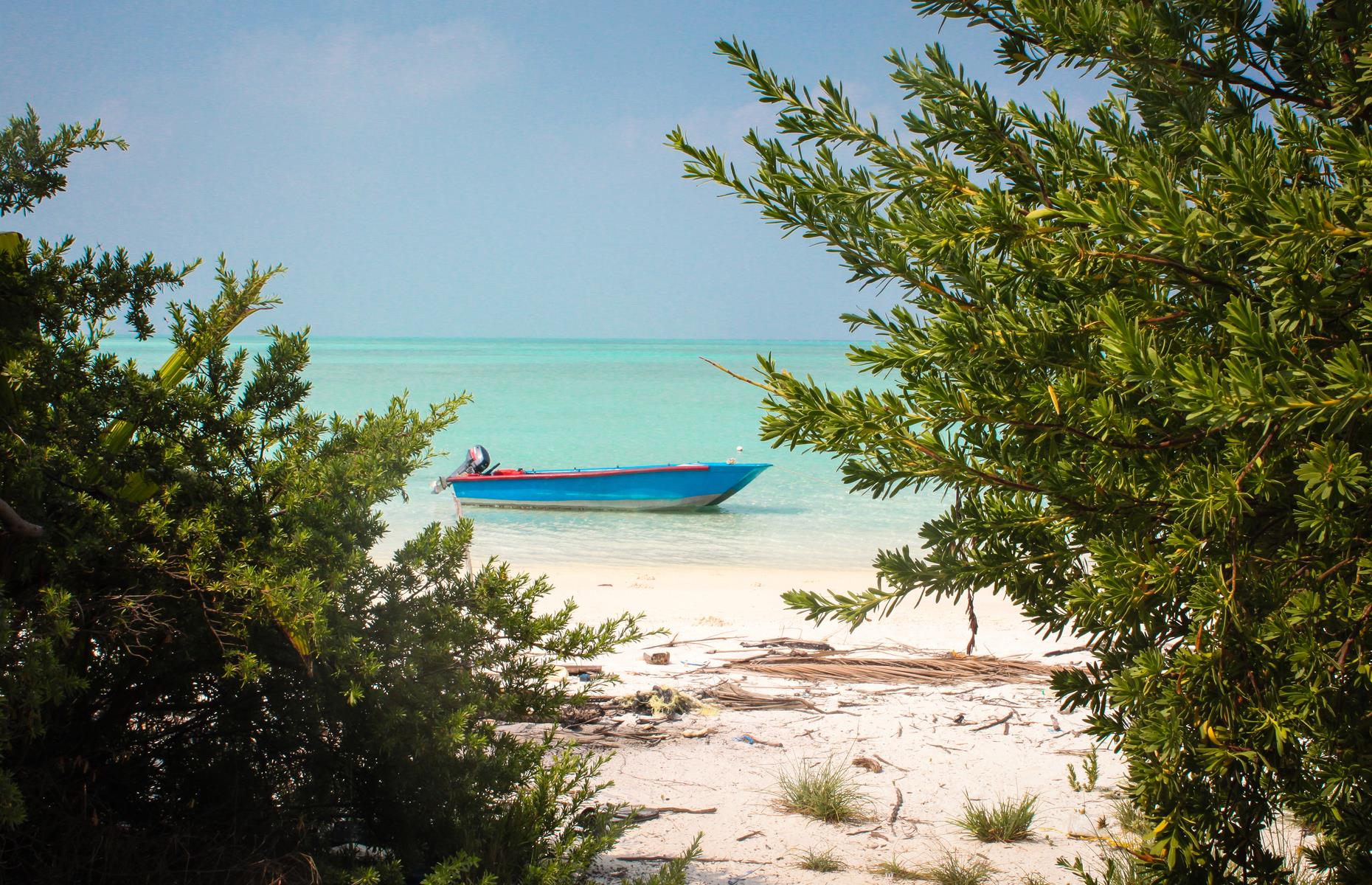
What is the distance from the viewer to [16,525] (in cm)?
191

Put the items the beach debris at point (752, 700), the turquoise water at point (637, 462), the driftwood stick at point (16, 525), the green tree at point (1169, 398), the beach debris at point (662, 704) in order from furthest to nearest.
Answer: the turquoise water at point (637, 462), the beach debris at point (752, 700), the beach debris at point (662, 704), the driftwood stick at point (16, 525), the green tree at point (1169, 398)

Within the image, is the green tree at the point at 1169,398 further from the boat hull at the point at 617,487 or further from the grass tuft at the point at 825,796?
the boat hull at the point at 617,487

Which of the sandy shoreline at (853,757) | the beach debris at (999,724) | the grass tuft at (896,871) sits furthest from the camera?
the beach debris at (999,724)

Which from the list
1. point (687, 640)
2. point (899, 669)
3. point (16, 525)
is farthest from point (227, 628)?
point (687, 640)

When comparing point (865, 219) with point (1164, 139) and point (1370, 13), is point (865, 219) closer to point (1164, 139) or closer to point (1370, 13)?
point (1164, 139)

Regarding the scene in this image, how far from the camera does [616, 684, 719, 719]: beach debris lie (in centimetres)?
562

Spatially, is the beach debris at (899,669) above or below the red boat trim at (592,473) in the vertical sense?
below

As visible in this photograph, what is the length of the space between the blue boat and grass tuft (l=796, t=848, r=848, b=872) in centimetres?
→ 1492

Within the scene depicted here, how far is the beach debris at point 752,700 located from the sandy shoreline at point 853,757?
0.07 m

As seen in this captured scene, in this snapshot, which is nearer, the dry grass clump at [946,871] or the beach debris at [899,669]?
the dry grass clump at [946,871]

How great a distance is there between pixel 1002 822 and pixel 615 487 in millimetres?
15318

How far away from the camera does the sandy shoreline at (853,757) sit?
3840 millimetres

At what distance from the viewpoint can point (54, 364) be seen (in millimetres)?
2344

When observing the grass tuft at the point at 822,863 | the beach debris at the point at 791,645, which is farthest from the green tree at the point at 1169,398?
the beach debris at the point at 791,645
